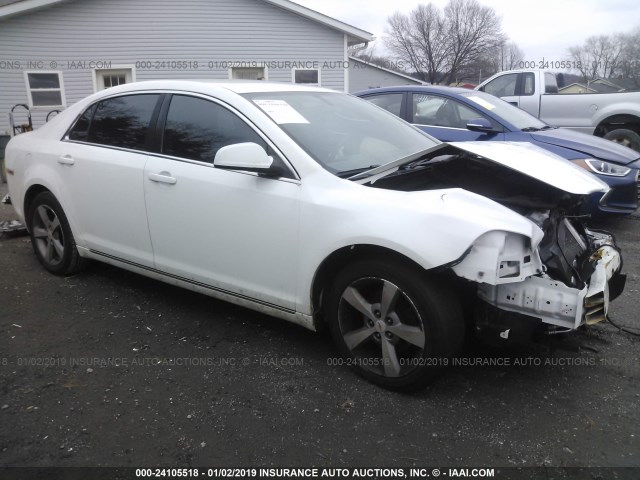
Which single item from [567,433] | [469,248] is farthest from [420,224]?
[567,433]

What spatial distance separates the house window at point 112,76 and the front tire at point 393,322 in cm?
1438

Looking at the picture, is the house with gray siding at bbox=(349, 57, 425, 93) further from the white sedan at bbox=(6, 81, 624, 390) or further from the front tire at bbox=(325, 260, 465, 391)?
the front tire at bbox=(325, 260, 465, 391)

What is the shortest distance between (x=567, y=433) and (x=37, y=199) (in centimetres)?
420

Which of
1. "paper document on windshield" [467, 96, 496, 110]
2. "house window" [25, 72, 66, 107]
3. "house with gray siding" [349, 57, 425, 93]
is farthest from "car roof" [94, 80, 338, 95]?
"house with gray siding" [349, 57, 425, 93]

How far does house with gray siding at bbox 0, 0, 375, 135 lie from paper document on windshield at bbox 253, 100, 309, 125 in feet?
42.9

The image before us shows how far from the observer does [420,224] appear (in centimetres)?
247

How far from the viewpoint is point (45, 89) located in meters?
14.9

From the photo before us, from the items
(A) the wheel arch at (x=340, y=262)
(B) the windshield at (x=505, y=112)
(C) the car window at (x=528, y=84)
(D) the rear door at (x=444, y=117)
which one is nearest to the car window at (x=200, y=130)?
(A) the wheel arch at (x=340, y=262)

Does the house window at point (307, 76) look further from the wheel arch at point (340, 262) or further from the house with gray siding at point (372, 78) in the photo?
the house with gray siding at point (372, 78)

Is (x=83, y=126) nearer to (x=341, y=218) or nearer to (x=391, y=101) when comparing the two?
(x=341, y=218)

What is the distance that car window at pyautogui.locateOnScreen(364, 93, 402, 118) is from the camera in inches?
265

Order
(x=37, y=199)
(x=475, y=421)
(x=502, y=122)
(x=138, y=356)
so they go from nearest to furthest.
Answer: (x=475, y=421) → (x=138, y=356) → (x=37, y=199) → (x=502, y=122)

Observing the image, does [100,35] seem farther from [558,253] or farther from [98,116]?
[558,253]

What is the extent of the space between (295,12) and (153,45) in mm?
4170
